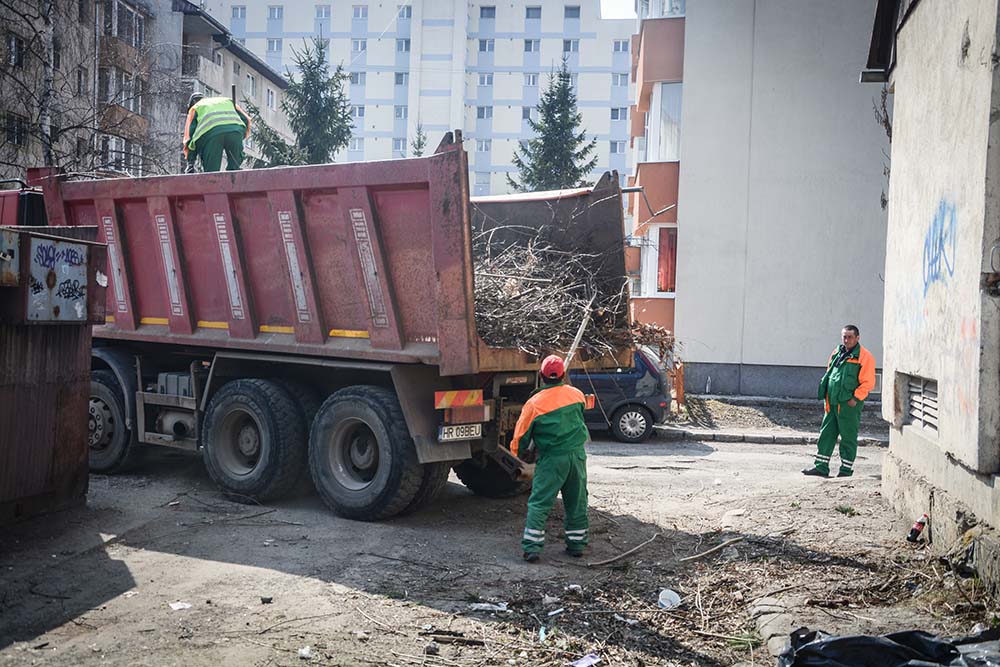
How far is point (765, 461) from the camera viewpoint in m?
11.4

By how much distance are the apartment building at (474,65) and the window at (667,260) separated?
3941 centimetres

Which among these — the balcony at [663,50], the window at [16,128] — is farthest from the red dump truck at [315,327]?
the window at [16,128]

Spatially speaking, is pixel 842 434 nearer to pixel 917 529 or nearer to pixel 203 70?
pixel 917 529

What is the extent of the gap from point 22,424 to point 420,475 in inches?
107

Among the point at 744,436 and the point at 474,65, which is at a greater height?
the point at 474,65

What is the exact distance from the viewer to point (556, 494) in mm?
6270

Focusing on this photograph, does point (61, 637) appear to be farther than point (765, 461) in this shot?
No

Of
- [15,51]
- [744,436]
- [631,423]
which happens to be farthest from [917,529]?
[15,51]

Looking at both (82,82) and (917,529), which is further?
(82,82)

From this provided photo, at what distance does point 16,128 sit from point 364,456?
1929 centimetres

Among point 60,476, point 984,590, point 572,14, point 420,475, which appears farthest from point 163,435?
point 572,14

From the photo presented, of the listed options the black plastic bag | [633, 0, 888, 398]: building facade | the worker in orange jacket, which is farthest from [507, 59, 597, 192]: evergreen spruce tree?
the black plastic bag

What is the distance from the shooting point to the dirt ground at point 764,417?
14625 mm

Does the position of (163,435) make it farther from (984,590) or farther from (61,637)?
(984,590)
